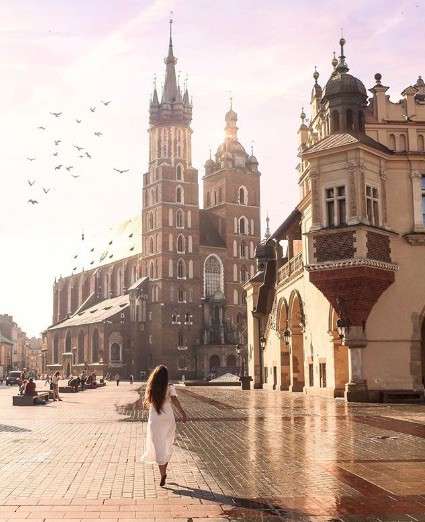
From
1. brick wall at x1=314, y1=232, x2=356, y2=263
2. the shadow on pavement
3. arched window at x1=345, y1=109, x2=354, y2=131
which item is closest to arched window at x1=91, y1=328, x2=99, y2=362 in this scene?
arched window at x1=345, y1=109, x2=354, y2=131

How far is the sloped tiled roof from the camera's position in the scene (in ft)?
90.8

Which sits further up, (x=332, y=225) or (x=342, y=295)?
(x=332, y=225)

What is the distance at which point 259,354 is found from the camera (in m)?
48.1

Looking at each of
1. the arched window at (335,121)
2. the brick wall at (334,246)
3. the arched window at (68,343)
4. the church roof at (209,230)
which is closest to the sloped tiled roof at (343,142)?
the arched window at (335,121)

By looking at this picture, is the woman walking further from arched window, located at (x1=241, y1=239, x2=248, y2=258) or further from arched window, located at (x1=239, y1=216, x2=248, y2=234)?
arched window, located at (x1=239, y1=216, x2=248, y2=234)

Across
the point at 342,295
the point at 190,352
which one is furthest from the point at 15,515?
the point at 190,352

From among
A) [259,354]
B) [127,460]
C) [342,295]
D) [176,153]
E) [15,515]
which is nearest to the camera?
[15,515]

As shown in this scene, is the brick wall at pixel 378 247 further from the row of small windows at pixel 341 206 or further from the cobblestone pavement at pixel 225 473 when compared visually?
the cobblestone pavement at pixel 225 473

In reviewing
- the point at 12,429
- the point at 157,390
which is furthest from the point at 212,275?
the point at 157,390

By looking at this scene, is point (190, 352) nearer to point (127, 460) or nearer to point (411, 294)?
point (411, 294)

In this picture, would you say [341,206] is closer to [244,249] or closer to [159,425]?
[159,425]

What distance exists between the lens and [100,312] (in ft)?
373

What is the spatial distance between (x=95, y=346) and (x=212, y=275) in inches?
805

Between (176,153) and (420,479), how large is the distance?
101 metres
